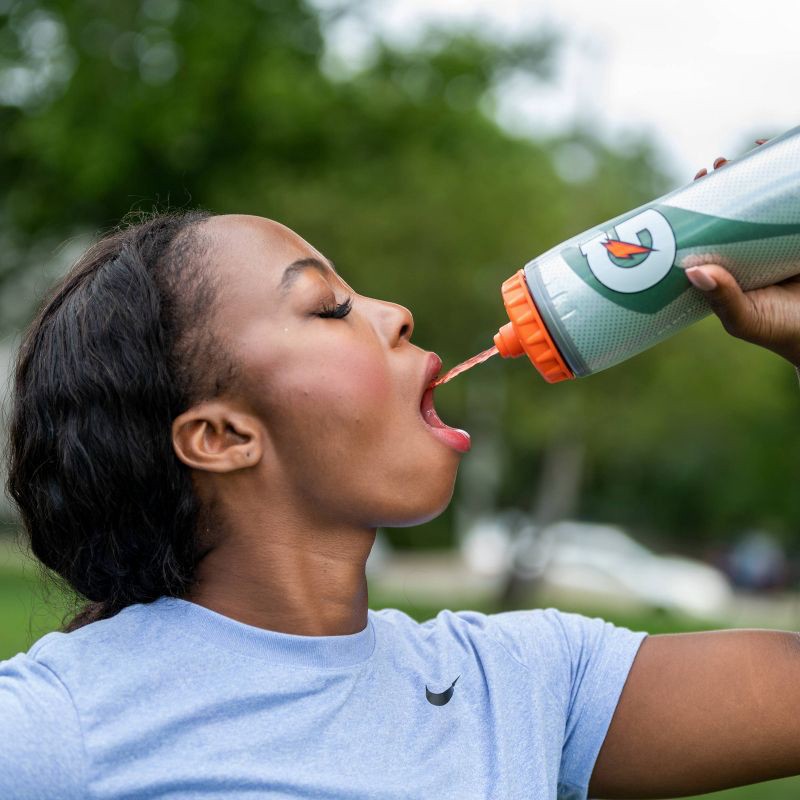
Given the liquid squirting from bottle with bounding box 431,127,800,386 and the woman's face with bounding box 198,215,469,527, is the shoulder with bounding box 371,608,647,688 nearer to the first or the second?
the woman's face with bounding box 198,215,469,527

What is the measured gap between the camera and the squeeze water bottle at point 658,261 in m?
1.70

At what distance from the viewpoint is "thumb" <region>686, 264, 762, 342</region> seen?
1.67 m

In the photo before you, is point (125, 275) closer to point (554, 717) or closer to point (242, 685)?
point (242, 685)

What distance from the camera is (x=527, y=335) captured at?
178cm

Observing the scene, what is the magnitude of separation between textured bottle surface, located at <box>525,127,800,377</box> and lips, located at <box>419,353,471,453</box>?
0.20 meters

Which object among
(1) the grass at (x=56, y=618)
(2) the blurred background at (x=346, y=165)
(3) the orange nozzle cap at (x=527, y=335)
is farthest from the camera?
(2) the blurred background at (x=346, y=165)

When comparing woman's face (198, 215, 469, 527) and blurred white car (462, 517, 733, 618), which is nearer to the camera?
woman's face (198, 215, 469, 527)

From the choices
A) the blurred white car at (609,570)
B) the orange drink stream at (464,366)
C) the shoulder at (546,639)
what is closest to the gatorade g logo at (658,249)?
the orange drink stream at (464,366)

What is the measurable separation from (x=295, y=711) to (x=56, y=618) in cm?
78

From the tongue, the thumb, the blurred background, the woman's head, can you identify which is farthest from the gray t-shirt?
the blurred background

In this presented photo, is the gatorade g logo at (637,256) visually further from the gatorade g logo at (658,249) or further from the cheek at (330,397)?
the cheek at (330,397)

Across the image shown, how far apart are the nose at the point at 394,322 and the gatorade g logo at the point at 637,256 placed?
0.98 feet

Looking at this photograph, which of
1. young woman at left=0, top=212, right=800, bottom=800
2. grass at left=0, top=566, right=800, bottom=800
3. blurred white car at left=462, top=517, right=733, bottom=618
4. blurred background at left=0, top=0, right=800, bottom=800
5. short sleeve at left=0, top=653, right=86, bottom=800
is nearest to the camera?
short sleeve at left=0, top=653, right=86, bottom=800

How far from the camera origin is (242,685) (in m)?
1.52
